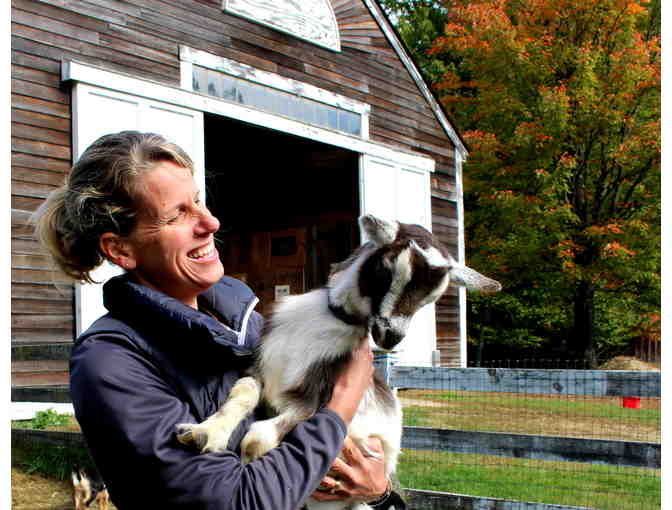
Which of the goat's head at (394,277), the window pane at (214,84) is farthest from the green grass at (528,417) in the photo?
the goat's head at (394,277)


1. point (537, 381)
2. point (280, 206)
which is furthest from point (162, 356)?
point (280, 206)

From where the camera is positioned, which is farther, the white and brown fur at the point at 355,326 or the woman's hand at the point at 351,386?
the white and brown fur at the point at 355,326

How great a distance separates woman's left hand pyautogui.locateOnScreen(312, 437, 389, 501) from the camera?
2014 mm

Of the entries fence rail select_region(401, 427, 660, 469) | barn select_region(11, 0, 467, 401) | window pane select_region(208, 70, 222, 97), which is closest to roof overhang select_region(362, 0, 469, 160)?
barn select_region(11, 0, 467, 401)

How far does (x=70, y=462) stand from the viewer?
17.0 ft

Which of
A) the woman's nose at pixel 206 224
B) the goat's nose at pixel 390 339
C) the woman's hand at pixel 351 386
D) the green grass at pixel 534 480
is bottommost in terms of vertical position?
the green grass at pixel 534 480

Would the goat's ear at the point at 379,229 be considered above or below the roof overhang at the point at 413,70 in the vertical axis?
below

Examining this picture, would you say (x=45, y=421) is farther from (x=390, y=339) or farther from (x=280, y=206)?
(x=280, y=206)

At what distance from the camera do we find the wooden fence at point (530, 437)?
3879 mm

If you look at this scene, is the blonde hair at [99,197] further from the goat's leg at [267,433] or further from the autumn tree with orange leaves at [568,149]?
the autumn tree with orange leaves at [568,149]

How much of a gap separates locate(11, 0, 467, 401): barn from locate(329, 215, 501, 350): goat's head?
92 cm

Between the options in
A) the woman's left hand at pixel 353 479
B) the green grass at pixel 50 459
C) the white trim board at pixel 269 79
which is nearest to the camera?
the woman's left hand at pixel 353 479

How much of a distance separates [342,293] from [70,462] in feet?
12.3

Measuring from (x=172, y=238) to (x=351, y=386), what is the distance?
653mm
